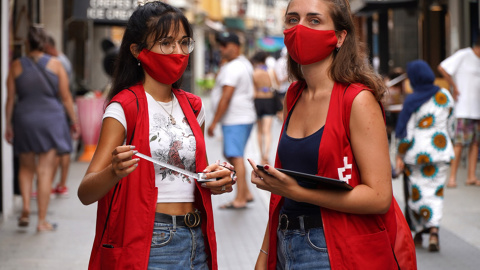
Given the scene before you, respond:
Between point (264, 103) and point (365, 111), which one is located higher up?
point (365, 111)

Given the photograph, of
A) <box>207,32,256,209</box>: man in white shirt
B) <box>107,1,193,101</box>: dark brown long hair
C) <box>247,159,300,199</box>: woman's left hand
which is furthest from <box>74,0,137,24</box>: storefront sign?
<box>247,159,300,199</box>: woman's left hand

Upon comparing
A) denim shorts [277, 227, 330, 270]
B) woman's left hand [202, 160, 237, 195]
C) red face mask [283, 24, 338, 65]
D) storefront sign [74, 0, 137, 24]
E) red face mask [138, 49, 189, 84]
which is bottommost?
denim shorts [277, 227, 330, 270]

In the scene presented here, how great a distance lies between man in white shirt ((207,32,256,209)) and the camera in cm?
949

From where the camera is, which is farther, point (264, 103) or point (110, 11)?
point (110, 11)

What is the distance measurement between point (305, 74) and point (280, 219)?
23.9 inches

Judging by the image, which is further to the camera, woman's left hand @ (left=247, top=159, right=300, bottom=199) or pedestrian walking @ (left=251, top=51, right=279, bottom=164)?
pedestrian walking @ (left=251, top=51, right=279, bottom=164)

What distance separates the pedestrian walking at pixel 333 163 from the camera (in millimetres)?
2938

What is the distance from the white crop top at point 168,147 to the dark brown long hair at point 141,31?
145mm

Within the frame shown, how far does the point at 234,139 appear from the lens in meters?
9.53

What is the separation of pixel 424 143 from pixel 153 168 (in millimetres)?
4725

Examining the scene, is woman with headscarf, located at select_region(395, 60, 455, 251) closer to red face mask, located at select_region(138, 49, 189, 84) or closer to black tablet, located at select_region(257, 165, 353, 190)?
red face mask, located at select_region(138, 49, 189, 84)

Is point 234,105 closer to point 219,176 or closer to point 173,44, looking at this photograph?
point 173,44

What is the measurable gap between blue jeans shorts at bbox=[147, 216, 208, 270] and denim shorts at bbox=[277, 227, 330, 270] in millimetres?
403

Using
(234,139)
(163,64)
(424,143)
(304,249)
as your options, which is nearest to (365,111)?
(304,249)
